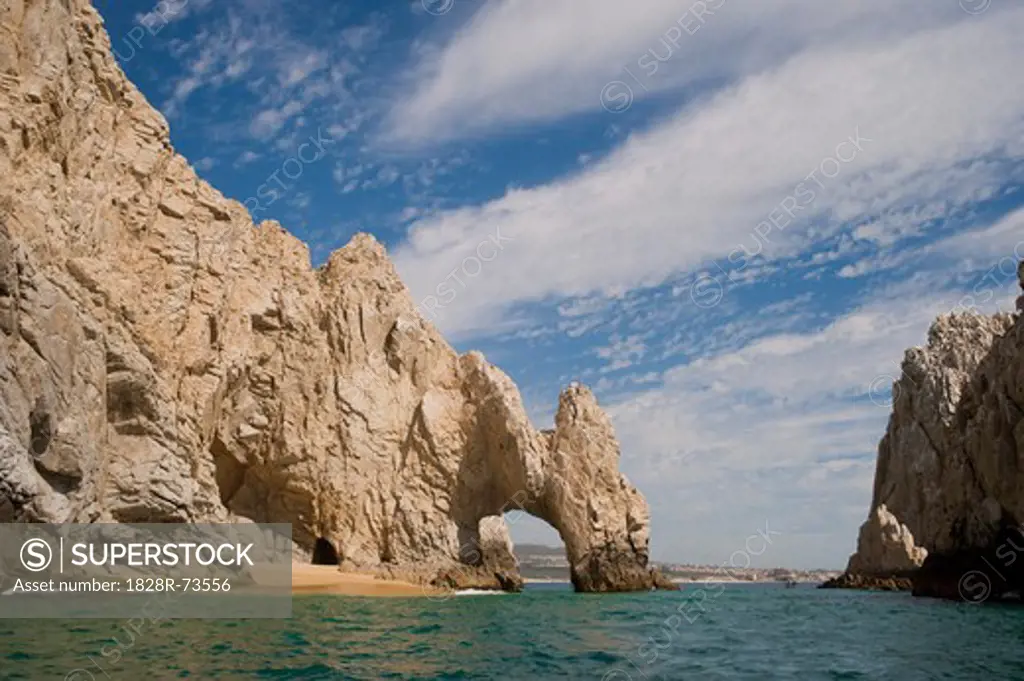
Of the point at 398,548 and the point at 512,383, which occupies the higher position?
the point at 512,383

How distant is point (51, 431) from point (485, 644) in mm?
11389

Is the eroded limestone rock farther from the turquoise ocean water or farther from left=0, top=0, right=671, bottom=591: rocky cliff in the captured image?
the turquoise ocean water

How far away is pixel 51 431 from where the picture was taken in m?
19.4

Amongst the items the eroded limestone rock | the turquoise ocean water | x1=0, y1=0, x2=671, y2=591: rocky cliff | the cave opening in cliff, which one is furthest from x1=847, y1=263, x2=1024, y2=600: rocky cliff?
the cave opening in cliff

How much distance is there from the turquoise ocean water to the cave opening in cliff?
22.3 meters

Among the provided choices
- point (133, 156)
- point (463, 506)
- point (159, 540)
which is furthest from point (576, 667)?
point (463, 506)

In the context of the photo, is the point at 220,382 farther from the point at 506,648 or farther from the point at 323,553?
the point at 506,648

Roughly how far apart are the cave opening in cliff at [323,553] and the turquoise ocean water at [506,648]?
22.3 m

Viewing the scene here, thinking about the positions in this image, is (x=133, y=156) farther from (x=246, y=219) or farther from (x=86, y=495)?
(x=86, y=495)

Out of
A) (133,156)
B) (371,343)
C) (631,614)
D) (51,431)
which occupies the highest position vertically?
(133,156)

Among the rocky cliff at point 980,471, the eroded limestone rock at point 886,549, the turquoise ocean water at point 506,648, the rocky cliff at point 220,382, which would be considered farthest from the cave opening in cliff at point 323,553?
the eroded limestone rock at point 886,549

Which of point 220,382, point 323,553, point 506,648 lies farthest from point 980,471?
point 220,382

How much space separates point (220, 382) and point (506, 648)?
25.1 m

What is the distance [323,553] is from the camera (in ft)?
155
